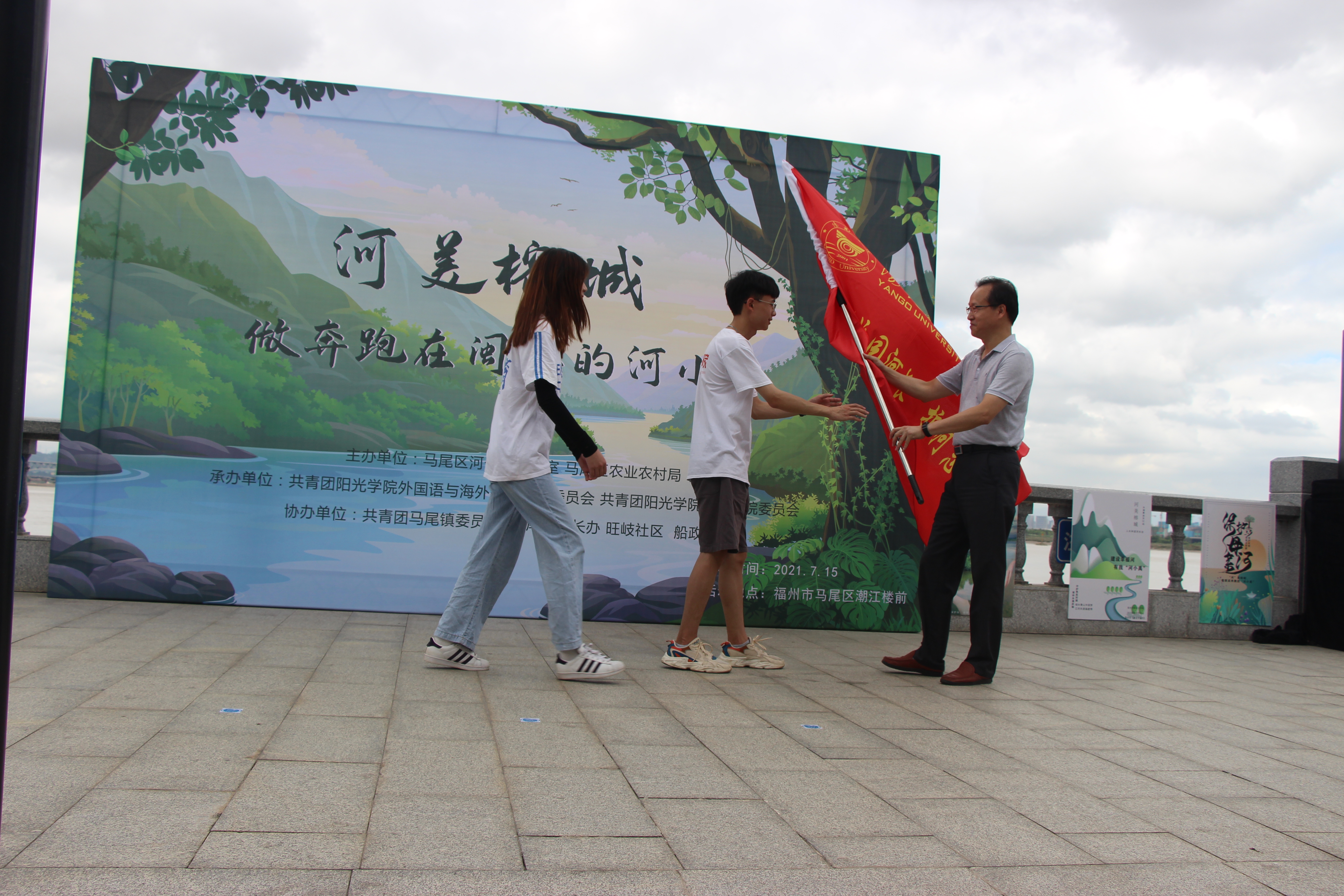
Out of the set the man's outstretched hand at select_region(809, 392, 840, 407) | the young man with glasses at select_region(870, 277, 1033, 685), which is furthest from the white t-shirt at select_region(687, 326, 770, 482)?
the young man with glasses at select_region(870, 277, 1033, 685)

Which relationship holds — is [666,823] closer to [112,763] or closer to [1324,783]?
[112,763]

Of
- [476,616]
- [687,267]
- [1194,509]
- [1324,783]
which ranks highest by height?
[687,267]

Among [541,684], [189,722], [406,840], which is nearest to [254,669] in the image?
[189,722]

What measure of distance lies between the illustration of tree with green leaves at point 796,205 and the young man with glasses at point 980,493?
1100 mm

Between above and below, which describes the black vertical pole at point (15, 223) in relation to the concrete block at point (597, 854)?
above

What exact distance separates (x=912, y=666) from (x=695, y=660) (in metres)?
1.06

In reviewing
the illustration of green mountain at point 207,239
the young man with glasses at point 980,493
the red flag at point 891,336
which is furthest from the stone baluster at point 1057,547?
the illustration of green mountain at point 207,239

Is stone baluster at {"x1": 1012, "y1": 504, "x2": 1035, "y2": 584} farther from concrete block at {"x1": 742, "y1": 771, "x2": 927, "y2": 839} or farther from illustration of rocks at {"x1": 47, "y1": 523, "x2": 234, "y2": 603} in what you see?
illustration of rocks at {"x1": 47, "y1": 523, "x2": 234, "y2": 603}

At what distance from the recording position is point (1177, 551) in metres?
6.52

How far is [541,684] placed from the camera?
11.3 feet

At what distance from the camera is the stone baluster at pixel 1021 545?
20.1ft

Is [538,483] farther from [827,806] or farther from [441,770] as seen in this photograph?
[827,806]

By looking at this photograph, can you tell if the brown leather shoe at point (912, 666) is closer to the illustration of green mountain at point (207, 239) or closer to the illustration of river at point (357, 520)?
the illustration of river at point (357, 520)

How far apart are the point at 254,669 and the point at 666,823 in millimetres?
2089
